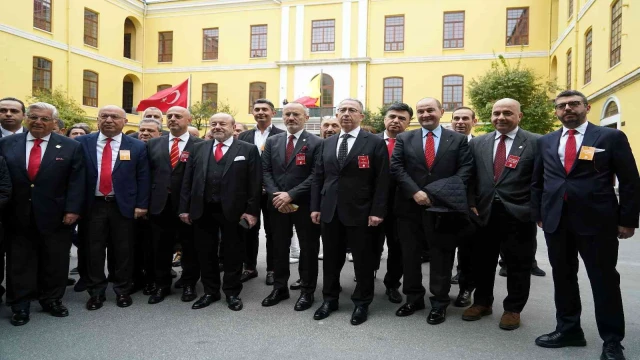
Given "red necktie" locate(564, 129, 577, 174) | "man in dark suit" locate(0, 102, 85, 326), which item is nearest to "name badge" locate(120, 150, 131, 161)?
"man in dark suit" locate(0, 102, 85, 326)

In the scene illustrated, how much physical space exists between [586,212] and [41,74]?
92.7 ft

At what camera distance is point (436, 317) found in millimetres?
4375

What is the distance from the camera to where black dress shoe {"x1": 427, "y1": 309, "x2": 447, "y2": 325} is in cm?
436

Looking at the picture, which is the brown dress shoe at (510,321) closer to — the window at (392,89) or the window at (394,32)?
the window at (392,89)

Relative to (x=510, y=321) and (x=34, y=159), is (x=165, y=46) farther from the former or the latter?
(x=510, y=321)

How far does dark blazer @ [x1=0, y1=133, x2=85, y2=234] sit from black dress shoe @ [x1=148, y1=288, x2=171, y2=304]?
46.4 inches

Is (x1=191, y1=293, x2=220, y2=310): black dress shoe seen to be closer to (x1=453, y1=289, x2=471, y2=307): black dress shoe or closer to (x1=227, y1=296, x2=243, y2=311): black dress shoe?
(x1=227, y1=296, x2=243, y2=311): black dress shoe

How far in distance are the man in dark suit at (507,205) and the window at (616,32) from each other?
14.5 metres

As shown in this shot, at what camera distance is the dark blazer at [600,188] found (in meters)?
3.56

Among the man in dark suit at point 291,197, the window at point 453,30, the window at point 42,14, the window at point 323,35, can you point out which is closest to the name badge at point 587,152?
the man in dark suit at point 291,197

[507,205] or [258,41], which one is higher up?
[258,41]

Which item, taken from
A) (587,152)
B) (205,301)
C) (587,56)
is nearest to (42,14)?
(205,301)

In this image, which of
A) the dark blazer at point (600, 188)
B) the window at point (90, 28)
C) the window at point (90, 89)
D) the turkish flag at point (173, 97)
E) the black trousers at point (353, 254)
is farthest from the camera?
the window at point (90, 89)

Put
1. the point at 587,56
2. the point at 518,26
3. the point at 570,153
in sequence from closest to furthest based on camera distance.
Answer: the point at 570,153, the point at 587,56, the point at 518,26
